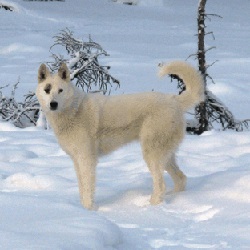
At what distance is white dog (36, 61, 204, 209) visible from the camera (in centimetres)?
698

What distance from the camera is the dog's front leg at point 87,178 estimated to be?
7051 mm

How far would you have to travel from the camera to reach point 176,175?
7.39m

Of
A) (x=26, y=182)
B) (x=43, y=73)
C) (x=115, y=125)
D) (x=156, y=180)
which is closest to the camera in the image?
(x=43, y=73)

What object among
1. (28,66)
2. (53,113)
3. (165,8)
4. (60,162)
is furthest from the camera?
(165,8)

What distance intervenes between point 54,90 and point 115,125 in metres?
0.66

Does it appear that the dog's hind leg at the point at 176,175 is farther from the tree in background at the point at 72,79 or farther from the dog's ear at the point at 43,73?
the tree in background at the point at 72,79

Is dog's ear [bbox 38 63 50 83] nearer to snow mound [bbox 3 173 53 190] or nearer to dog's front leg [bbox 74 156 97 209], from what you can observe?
dog's front leg [bbox 74 156 97 209]

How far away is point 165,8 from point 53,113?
23.6 m

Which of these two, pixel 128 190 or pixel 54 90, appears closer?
pixel 54 90

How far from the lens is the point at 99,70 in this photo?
13.1 meters

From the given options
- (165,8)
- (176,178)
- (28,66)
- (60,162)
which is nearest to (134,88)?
(28,66)

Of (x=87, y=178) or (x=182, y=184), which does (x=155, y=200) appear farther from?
(x=87, y=178)

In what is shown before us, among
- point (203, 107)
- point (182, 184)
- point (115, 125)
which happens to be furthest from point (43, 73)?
point (203, 107)

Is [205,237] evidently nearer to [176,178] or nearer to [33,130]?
[176,178]
